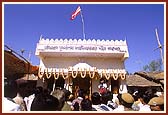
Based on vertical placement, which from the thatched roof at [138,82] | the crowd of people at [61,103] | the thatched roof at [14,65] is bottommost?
the thatched roof at [138,82]

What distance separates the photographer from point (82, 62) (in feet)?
47.8

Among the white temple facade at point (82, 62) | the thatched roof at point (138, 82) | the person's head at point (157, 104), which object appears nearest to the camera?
the person's head at point (157, 104)

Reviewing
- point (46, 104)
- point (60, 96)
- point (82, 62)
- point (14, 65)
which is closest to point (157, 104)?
point (60, 96)

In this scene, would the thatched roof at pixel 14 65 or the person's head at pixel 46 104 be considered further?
the thatched roof at pixel 14 65

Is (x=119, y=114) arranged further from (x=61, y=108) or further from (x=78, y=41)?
(x=78, y=41)

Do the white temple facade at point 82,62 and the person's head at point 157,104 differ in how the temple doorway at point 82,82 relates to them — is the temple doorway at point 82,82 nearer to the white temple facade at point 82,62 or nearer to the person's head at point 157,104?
the white temple facade at point 82,62

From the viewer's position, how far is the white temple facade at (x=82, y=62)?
46.1ft

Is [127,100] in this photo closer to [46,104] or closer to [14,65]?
[46,104]

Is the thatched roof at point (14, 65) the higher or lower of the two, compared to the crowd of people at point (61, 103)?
higher

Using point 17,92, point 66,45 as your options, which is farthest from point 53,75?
point 17,92

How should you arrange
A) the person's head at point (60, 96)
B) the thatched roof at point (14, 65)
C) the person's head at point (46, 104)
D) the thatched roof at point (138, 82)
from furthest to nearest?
1. the thatched roof at point (138, 82)
2. the thatched roof at point (14, 65)
3. the person's head at point (60, 96)
4. the person's head at point (46, 104)

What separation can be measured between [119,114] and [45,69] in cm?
1089

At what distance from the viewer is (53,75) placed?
46.7 feet

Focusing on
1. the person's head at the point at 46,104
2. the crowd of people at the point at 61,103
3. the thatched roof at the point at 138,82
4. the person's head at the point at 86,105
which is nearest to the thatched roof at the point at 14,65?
the crowd of people at the point at 61,103
